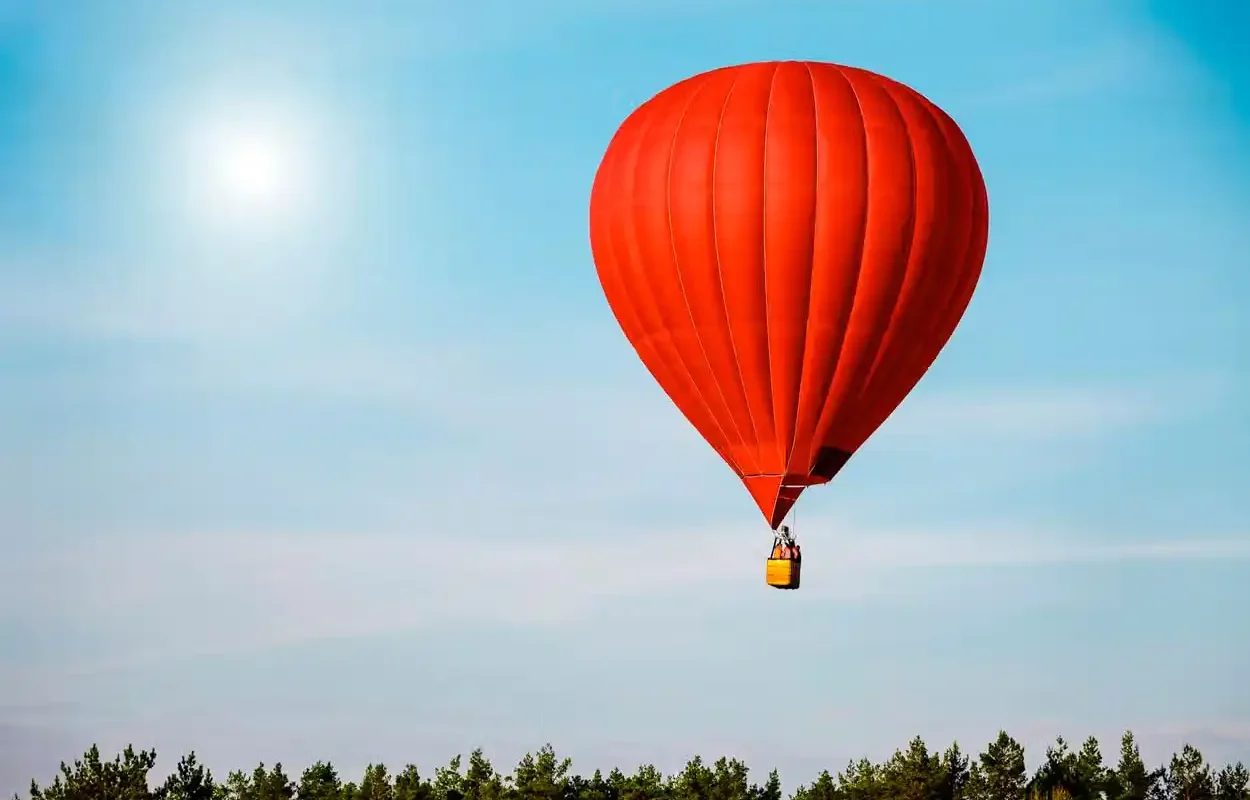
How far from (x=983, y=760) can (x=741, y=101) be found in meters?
52.8

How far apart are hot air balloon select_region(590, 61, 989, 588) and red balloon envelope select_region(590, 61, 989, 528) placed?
3 centimetres

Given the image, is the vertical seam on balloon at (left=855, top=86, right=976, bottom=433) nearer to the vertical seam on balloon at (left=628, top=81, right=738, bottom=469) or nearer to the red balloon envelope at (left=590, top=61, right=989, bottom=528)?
the red balloon envelope at (left=590, top=61, right=989, bottom=528)

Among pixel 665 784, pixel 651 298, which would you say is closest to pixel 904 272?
pixel 651 298

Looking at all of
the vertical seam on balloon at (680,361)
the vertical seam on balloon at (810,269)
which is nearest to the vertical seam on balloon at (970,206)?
the vertical seam on balloon at (810,269)

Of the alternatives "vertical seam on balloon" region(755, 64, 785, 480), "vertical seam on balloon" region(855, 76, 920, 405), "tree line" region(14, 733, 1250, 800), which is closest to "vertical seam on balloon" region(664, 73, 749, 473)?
"vertical seam on balloon" region(755, 64, 785, 480)

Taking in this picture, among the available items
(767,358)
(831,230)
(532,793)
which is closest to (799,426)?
(767,358)

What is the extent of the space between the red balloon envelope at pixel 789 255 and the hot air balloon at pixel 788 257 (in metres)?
0.03

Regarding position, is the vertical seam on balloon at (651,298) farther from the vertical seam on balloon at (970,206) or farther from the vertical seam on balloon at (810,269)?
the vertical seam on balloon at (970,206)

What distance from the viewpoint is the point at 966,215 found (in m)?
35.7

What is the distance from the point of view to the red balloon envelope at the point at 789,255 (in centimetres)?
3403

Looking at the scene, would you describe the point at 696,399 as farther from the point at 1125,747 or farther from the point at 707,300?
the point at 1125,747

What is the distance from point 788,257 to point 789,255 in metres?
0.04

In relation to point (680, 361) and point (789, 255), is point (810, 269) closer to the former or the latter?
point (789, 255)

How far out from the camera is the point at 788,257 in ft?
111
